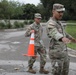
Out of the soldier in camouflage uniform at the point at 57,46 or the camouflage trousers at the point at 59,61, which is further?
the camouflage trousers at the point at 59,61

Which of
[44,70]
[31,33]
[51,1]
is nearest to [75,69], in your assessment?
[44,70]

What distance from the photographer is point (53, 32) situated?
5.83m

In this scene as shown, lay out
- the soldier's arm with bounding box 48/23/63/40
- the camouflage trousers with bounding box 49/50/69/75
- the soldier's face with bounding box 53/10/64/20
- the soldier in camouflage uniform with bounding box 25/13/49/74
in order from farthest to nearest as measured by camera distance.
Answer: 1. the soldier in camouflage uniform with bounding box 25/13/49/74
2. the camouflage trousers with bounding box 49/50/69/75
3. the soldier's face with bounding box 53/10/64/20
4. the soldier's arm with bounding box 48/23/63/40

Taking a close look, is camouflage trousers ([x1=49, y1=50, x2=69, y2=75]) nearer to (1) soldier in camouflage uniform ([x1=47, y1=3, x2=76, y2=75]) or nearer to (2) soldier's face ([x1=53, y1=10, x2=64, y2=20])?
(1) soldier in camouflage uniform ([x1=47, y1=3, x2=76, y2=75])

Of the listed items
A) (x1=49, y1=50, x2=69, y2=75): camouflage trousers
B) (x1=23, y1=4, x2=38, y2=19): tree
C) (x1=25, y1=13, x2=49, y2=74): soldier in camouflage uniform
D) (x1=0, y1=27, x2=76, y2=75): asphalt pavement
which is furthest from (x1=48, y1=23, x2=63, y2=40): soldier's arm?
(x1=23, y1=4, x2=38, y2=19): tree

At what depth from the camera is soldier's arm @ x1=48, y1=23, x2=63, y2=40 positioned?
570 centimetres

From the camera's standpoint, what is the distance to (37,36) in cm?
948

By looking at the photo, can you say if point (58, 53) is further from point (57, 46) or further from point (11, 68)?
point (11, 68)

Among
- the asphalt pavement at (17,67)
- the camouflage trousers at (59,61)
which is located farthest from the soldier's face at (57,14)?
the asphalt pavement at (17,67)

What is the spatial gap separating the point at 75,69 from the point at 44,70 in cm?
122

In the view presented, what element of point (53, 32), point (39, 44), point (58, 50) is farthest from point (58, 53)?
point (39, 44)

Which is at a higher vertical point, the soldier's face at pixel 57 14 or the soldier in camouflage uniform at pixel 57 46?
the soldier's face at pixel 57 14

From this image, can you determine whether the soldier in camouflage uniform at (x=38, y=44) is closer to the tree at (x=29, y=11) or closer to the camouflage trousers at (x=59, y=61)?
the camouflage trousers at (x=59, y=61)

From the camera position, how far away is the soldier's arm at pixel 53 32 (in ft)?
18.7
